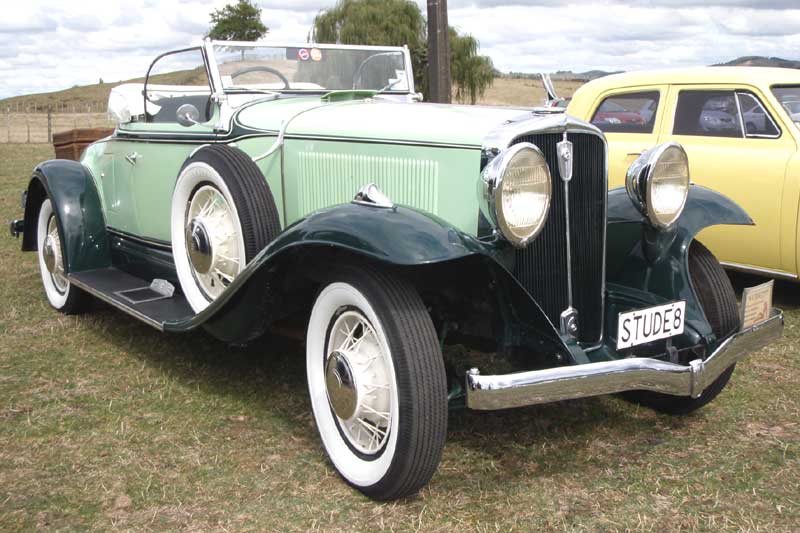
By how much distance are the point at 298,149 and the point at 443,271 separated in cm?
106

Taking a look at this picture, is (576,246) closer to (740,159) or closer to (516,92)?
(740,159)

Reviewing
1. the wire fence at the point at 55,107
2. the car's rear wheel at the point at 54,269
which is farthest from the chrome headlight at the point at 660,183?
the wire fence at the point at 55,107

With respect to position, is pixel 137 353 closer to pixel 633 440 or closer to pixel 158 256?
pixel 158 256

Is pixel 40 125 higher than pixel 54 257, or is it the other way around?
pixel 40 125

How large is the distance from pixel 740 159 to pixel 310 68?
291cm

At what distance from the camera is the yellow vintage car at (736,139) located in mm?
5059

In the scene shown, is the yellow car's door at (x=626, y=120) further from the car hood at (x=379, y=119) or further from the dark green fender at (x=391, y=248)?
the dark green fender at (x=391, y=248)

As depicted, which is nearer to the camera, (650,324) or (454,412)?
(650,324)

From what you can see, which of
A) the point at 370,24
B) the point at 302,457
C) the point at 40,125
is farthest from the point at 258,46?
the point at 40,125

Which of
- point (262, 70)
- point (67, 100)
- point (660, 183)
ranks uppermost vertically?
point (67, 100)

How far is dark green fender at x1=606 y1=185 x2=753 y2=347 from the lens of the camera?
318 centimetres

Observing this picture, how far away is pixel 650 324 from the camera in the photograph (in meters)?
2.90

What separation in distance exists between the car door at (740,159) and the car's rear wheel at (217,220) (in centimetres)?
332

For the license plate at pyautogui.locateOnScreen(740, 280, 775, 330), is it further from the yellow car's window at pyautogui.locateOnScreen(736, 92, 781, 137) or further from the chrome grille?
the yellow car's window at pyautogui.locateOnScreen(736, 92, 781, 137)
